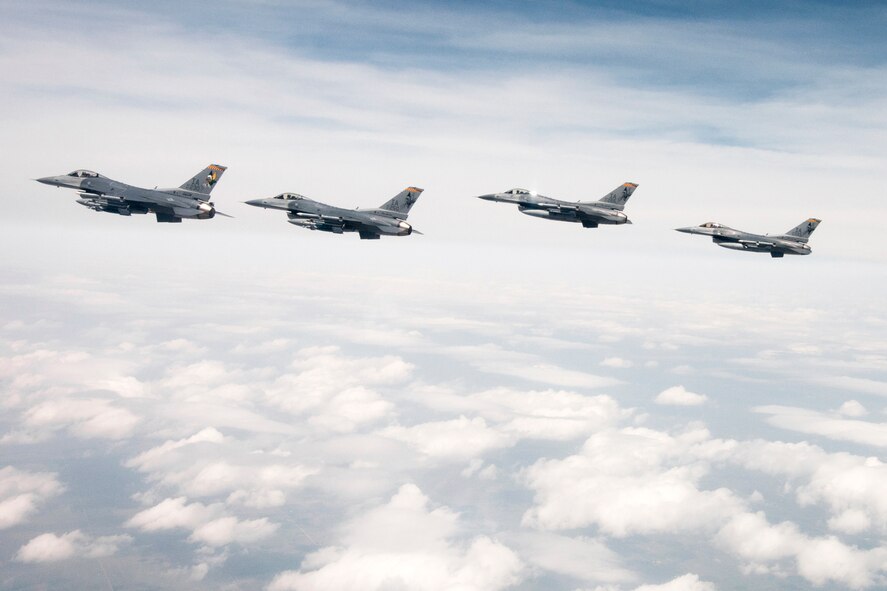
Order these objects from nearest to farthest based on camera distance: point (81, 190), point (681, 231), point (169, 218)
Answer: point (169, 218)
point (81, 190)
point (681, 231)

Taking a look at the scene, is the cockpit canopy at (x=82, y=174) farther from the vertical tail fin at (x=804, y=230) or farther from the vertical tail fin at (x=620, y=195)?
the vertical tail fin at (x=804, y=230)

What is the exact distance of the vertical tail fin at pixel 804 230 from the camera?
226 feet

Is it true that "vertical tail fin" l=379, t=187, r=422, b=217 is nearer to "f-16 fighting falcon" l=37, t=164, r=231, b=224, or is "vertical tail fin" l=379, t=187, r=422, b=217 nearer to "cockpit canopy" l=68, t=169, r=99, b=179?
"f-16 fighting falcon" l=37, t=164, r=231, b=224

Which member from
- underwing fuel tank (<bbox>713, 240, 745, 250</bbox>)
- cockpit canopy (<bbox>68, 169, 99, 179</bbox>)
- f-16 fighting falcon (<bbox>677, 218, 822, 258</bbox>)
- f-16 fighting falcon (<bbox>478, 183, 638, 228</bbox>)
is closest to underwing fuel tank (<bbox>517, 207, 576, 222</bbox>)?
f-16 fighting falcon (<bbox>478, 183, 638, 228</bbox>)

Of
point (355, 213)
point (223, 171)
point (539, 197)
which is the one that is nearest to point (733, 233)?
point (539, 197)

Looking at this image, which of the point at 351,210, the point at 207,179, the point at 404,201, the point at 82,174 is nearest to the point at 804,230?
the point at 404,201

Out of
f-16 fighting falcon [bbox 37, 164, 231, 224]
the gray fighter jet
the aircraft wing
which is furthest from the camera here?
the aircraft wing

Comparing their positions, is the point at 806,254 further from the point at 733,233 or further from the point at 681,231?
the point at 681,231

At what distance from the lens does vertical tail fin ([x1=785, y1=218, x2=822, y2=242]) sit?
68.9 m

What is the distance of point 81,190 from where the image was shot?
65875mm

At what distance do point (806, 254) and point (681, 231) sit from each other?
1304 cm

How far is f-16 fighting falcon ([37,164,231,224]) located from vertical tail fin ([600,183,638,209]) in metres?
38.7

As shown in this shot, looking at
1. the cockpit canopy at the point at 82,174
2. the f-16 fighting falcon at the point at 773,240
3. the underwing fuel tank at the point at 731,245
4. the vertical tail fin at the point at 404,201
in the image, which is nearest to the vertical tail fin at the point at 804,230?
the f-16 fighting falcon at the point at 773,240

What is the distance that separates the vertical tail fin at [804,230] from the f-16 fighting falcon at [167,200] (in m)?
62.5
